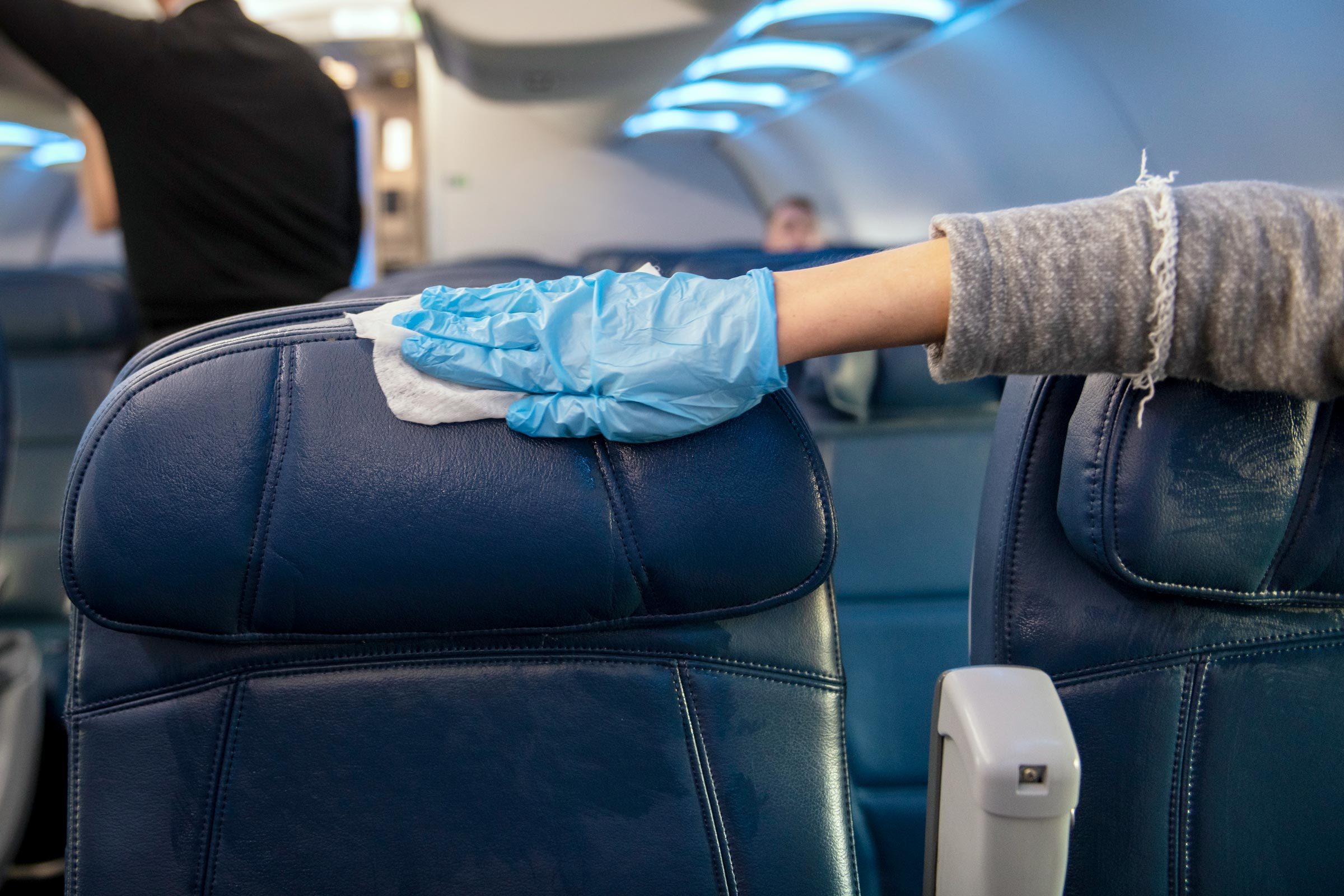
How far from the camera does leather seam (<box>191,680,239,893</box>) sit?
2.77 feet

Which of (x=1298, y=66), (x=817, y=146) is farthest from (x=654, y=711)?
(x=817, y=146)

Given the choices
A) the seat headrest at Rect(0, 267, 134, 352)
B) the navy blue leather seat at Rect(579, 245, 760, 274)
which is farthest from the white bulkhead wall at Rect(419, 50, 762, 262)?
the seat headrest at Rect(0, 267, 134, 352)

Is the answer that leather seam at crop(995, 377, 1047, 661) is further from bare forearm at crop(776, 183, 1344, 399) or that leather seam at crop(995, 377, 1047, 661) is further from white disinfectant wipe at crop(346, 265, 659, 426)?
white disinfectant wipe at crop(346, 265, 659, 426)

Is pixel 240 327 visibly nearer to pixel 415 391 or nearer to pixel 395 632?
pixel 415 391

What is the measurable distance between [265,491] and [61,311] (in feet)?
9.42

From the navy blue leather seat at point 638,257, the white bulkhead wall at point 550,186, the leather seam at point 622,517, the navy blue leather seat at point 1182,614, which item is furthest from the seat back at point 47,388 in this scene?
the white bulkhead wall at point 550,186

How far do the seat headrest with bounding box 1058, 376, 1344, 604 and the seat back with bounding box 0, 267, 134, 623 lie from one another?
3238 millimetres

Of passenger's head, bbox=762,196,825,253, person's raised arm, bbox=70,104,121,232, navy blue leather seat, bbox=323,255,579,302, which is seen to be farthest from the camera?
passenger's head, bbox=762,196,825,253

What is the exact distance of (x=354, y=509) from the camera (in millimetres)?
768

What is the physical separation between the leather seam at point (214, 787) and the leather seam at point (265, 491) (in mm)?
123

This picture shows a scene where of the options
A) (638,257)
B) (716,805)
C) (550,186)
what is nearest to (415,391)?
(716,805)

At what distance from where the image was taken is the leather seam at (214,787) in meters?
0.84

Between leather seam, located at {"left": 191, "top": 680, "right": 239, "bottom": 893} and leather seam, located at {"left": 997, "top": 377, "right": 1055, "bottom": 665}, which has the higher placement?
leather seam, located at {"left": 997, "top": 377, "right": 1055, "bottom": 665}

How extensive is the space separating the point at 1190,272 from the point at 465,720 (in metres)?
0.75
